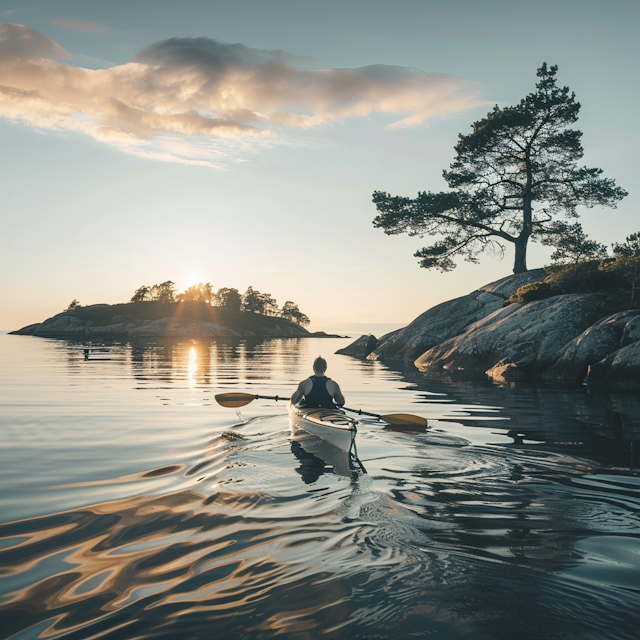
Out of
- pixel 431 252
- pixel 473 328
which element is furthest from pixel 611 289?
pixel 431 252

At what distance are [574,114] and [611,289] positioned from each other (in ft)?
48.4

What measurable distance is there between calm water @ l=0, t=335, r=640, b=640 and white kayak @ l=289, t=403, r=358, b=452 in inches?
13.5

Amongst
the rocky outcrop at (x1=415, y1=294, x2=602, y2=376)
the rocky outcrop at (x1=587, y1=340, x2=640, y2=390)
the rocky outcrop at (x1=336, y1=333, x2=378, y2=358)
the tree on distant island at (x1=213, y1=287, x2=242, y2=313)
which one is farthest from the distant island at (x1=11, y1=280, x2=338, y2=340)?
the rocky outcrop at (x1=587, y1=340, x2=640, y2=390)

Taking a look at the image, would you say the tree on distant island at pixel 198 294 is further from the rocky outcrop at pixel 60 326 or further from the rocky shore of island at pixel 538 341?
the rocky shore of island at pixel 538 341

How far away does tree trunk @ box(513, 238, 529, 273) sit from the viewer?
39094 millimetres

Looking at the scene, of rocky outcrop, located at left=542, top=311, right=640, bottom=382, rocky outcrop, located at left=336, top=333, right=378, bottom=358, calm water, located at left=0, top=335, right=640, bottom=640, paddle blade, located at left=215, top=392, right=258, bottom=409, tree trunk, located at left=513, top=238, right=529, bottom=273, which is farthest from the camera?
rocky outcrop, located at left=336, top=333, right=378, bottom=358

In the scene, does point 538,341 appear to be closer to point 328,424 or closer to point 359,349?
point 328,424

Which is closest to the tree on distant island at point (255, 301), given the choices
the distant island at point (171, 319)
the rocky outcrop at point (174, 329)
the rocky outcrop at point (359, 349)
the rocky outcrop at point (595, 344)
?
the distant island at point (171, 319)

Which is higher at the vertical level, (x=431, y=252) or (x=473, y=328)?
(x=431, y=252)

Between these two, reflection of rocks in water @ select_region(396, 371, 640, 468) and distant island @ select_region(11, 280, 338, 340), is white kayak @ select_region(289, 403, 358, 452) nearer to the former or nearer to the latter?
reflection of rocks in water @ select_region(396, 371, 640, 468)

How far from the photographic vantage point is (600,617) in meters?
3.98

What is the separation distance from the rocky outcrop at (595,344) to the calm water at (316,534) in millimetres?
12155

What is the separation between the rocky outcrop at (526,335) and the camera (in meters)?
26.1

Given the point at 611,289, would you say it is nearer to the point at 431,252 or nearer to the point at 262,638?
the point at 431,252
